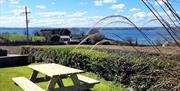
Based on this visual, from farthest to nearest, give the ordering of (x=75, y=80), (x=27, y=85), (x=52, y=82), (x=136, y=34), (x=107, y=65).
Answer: (x=107, y=65), (x=27, y=85), (x=75, y=80), (x=52, y=82), (x=136, y=34)

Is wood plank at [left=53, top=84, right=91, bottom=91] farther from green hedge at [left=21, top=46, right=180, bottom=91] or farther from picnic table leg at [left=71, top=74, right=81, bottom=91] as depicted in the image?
green hedge at [left=21, top=46, right=180, bottom=91]

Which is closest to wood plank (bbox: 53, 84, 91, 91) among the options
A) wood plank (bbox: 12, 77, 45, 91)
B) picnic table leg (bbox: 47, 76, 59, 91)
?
picnic table leg (bbox: 47, 76, 59, 91)

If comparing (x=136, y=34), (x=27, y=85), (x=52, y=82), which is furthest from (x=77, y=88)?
(x=136, y=34)

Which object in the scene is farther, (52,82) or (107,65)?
(107,65)

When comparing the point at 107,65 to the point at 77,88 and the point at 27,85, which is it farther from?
the point at 27,85

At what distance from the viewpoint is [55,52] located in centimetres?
1794

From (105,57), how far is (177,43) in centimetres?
975

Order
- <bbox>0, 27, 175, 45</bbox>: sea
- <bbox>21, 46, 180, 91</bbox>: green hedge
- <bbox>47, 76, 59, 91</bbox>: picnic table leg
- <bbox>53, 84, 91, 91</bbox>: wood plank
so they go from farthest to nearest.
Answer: <bbox>53, 84, 91, 91</bbox>: wood plank, <bbox>21, 46, 180, 91</bbox>: green hedge, <bbox>47, 76, 59, 91</bbox>: picnic table leg, <bbox>0, 27, 175, 45</bbox>: sea

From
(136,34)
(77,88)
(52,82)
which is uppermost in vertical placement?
(136,34)

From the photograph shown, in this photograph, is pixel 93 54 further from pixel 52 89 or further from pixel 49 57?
pixel 49 57

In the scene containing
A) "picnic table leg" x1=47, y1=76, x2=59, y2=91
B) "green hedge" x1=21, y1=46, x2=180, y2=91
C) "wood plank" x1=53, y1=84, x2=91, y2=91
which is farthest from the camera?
"wood plank" x1=53, y1=84, x2=91, y2=91

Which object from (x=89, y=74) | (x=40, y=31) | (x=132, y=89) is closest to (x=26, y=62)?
(x=89, y=74)

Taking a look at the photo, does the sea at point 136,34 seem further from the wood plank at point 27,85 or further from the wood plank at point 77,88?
the wood plank at point 77,88

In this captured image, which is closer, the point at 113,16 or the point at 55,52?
the point at 113,16
